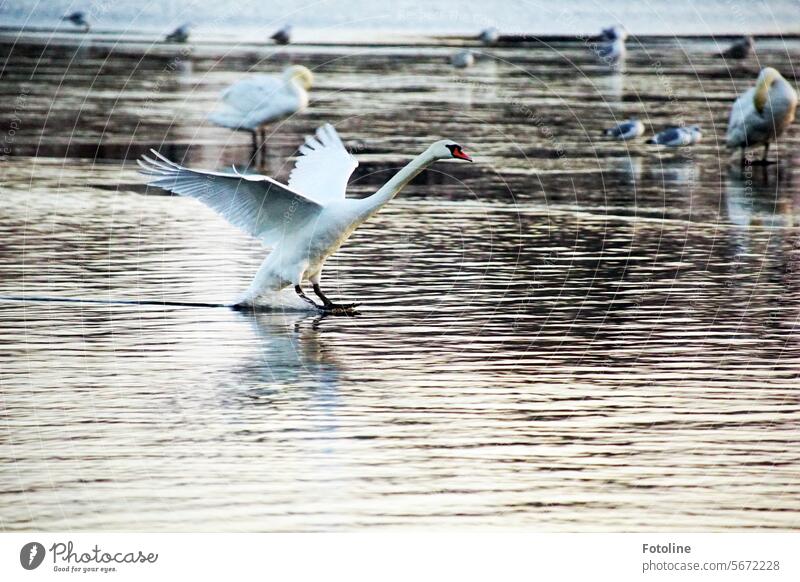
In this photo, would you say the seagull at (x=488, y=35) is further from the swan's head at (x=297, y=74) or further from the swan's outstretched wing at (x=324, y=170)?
the swan's outstretched wing at (x=324, y=170)

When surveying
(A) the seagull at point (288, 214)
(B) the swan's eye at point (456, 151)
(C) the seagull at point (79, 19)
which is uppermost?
(B) the swan's eye at point (456, 151)

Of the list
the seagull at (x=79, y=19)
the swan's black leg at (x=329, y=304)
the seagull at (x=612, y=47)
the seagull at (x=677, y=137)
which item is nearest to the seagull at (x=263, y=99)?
the seagull at (x=677, y=137)

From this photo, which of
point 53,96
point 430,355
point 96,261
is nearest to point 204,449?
point 430,355

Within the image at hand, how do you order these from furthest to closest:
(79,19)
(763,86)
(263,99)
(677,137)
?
(79,19), (677,137), (763,86), (263,99)

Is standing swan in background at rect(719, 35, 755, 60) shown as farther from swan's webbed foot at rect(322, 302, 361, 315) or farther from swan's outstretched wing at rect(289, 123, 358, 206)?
swan's webbed foot at rect(322, 302, 361, 315)

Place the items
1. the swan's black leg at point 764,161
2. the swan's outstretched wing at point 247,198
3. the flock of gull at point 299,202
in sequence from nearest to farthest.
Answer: the swan's outstretched wing at point 247,198
the flock of gull at point 299,202
the swan's black leg at point 764,161

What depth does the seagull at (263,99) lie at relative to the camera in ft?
87.2

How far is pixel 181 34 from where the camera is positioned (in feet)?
156

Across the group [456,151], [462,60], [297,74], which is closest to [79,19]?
[462,60]

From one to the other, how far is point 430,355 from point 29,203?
30.8 ft

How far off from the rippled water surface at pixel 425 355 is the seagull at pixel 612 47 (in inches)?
631

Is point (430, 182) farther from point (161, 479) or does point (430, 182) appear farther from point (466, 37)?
point (466, 37)

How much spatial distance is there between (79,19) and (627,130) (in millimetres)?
25611

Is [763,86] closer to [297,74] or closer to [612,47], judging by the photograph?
[297,74]
